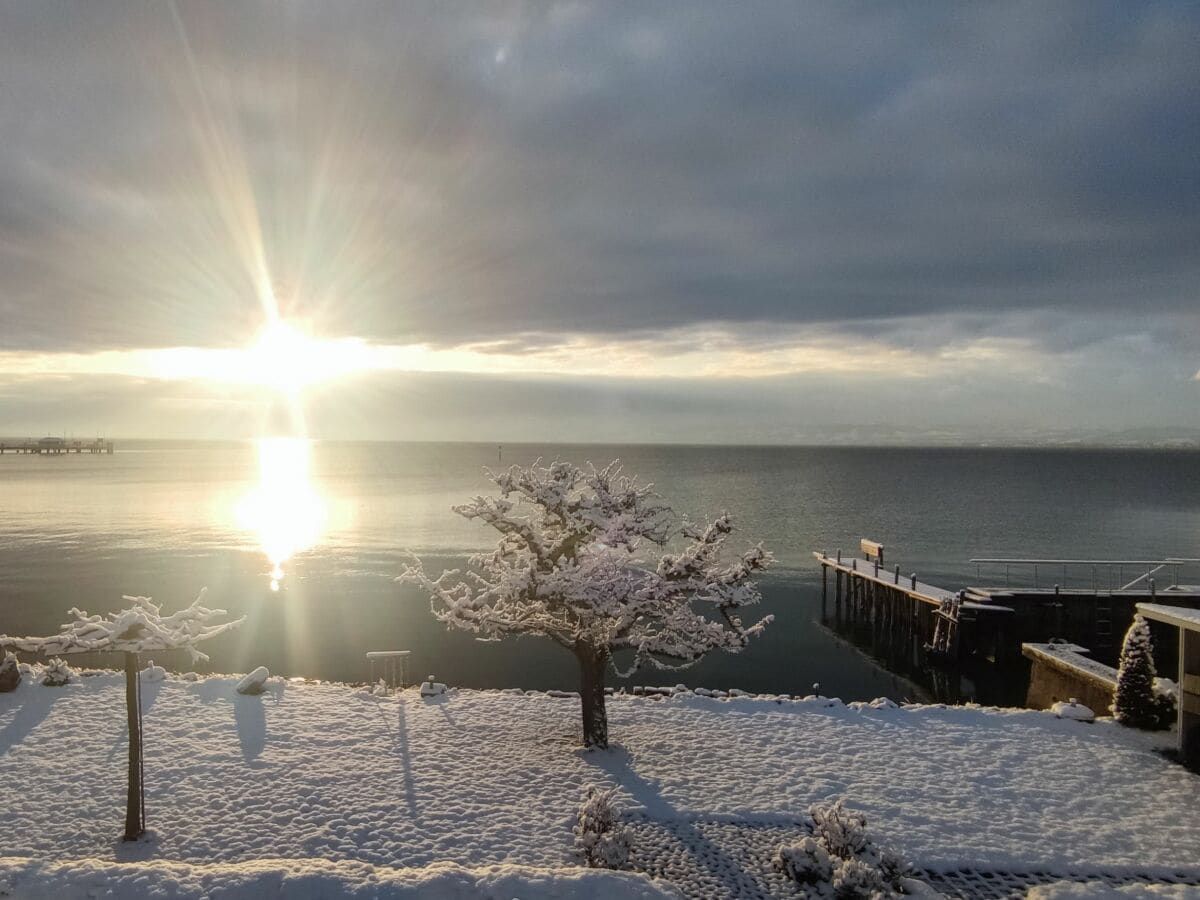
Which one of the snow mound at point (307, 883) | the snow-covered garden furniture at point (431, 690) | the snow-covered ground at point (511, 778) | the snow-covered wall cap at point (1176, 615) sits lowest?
the snow-covered ground at point (511, 778)

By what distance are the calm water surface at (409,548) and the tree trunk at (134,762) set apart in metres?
17.6

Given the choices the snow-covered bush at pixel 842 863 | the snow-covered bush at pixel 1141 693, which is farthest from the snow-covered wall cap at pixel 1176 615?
the snow-covered bush at pixel 842 863

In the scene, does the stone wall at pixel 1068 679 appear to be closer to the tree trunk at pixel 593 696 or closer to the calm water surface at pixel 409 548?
the calm water surface at pixel 409 548

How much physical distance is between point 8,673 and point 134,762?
10.5 meters

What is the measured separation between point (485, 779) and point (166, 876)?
18.7 ft

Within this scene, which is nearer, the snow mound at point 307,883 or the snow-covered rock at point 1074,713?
the snow mound at point 307,883

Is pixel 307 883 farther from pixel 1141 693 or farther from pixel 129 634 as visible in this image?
pixel 1141 693

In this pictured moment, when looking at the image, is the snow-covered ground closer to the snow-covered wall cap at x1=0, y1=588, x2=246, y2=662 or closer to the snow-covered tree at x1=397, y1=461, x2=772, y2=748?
the snow-covered tree at x1=397, y1=461, x2=772, y2=748

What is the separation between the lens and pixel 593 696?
1677cm

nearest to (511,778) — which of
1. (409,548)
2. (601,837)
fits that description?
(601,837)

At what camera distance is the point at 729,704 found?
19.4m

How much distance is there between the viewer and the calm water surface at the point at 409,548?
1305 inches

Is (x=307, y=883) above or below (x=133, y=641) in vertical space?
below

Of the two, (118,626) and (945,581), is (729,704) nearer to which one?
(118,626)
